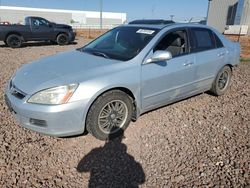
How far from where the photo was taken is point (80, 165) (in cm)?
292

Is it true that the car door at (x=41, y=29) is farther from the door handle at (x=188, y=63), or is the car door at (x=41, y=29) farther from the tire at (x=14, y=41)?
the door handle at (x=188, y=63)

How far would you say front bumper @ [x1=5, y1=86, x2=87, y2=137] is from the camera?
291 cm

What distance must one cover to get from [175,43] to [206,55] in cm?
75

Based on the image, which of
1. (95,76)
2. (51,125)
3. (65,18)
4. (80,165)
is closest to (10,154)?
(51,125)

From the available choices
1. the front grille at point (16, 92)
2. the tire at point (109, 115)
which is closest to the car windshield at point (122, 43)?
the tire at point (109, 115)

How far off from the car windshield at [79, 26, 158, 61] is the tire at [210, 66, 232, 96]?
1.93 meters

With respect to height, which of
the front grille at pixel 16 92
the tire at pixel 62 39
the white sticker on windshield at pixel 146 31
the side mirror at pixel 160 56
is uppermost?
the white sticker on windshield at pixel 146 31

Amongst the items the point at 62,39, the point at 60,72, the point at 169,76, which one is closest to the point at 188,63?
the point at 169,76

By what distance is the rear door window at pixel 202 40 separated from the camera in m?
4.36

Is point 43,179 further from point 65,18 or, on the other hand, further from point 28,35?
point 65,18

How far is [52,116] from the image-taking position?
2.91 metres

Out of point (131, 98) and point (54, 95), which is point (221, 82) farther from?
point (54, 95)

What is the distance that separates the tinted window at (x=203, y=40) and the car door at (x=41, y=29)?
1195cm

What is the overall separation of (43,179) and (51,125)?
0.64m
